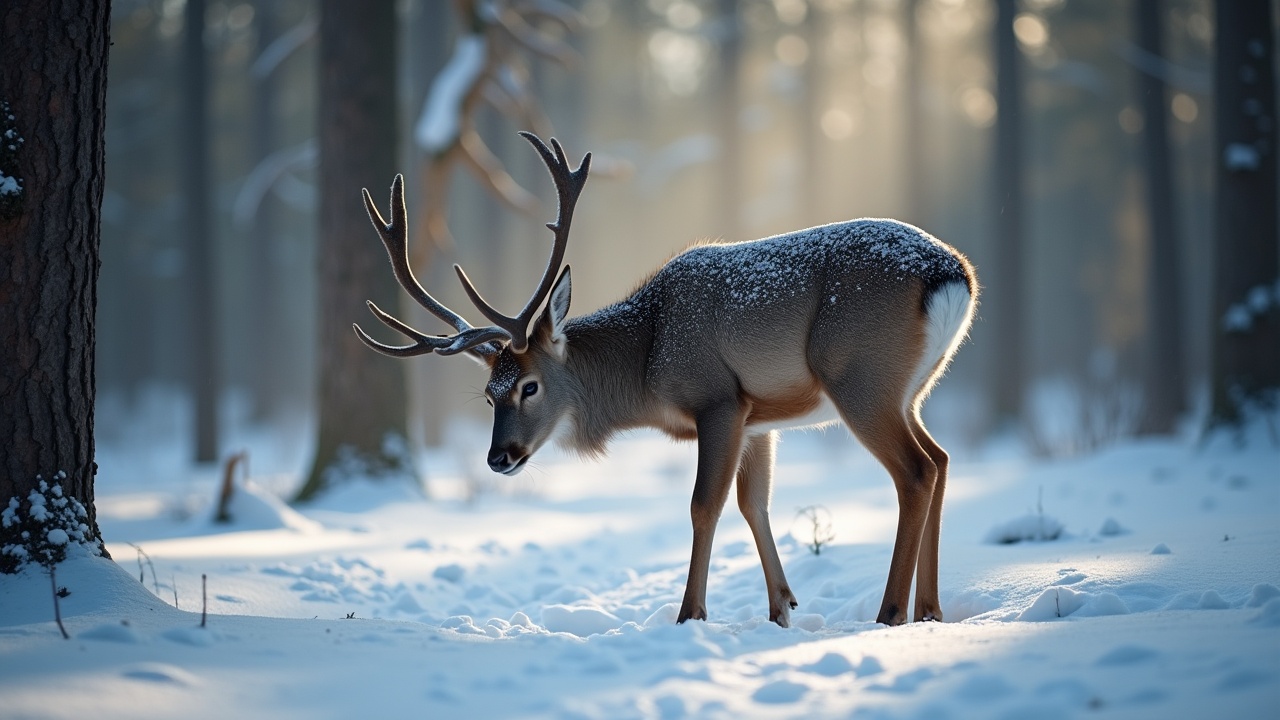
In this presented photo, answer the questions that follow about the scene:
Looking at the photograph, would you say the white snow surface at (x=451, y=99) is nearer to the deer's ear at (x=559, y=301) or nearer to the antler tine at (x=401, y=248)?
the antler tine at (x=401, y=248)

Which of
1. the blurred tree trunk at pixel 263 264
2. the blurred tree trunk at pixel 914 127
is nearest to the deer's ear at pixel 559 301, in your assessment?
the blurred tree trunk at pixel 914 127

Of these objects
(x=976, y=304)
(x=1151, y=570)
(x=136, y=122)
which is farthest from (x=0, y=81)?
(x=136, y=122)

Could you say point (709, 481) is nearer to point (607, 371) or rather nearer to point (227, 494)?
point (607, 371)

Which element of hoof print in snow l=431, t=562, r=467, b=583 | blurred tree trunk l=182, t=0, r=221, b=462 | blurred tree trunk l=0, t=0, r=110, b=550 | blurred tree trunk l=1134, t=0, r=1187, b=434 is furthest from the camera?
blurred tree trunk l=1134, t=0, r=1187, b=434

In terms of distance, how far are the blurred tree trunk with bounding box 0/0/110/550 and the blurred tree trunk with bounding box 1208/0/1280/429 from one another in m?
11.2

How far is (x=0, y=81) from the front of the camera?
475 cm

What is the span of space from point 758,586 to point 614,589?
39.8 inches

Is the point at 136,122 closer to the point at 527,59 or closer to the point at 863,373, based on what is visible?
the point at 527,59

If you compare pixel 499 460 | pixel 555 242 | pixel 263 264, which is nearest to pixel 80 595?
pixel 499 460

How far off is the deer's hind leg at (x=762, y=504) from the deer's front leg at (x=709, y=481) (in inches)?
12.0

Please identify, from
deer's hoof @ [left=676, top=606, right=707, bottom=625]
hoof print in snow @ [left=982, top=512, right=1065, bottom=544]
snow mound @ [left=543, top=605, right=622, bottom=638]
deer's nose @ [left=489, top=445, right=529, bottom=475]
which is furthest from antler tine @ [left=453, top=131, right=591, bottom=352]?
hoof print in snow @ [left=982, top=512, right=1065, bottom=544]

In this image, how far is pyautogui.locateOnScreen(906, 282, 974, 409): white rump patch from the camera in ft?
16.6

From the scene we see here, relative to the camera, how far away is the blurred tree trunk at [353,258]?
10.3 metres

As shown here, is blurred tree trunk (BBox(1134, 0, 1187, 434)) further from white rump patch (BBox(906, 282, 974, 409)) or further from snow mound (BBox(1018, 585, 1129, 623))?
snow mound (BBox(1018, 585, 1129, 623))
